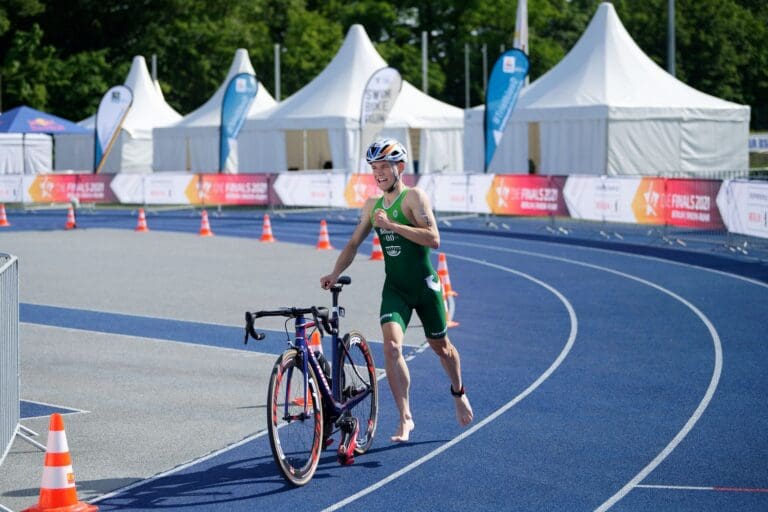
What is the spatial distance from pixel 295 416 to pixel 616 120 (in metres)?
28.6

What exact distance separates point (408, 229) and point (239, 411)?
276 cm

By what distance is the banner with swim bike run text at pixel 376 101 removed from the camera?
3528 cm

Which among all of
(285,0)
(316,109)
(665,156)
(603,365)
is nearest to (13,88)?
(285,0)

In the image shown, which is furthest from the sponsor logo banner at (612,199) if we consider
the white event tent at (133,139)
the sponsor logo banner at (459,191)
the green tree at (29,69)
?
the green tree at (29,69)

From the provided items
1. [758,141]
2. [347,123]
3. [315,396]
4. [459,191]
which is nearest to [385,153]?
[315,396]

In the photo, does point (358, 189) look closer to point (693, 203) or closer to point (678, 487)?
point (693, 203)

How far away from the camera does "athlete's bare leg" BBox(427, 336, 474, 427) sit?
8680 mm

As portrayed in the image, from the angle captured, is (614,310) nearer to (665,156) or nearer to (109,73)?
(665,156)

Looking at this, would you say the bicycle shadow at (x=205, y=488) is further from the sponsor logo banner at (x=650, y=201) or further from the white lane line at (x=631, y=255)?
the sponsor logo banner at (x=650, y=201)

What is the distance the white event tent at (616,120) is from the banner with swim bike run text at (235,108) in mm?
8919

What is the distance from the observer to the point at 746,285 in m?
19.0

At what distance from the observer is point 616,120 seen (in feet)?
115

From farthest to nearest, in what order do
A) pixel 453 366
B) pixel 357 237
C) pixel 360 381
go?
pixel 453 366, pixel 360 381, pixel 357 237

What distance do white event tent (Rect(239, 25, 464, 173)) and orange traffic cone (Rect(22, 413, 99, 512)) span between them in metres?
33.5
